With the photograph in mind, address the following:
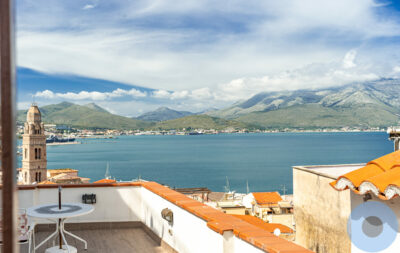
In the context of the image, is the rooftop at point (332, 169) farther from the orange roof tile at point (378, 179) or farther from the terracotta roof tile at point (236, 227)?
the terracotta roof tile at point (236, 227)

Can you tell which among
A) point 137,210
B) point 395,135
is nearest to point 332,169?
point 395,135

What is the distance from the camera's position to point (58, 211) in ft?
13.0

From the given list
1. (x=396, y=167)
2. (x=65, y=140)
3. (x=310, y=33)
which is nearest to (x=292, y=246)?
(x=396, y=167)

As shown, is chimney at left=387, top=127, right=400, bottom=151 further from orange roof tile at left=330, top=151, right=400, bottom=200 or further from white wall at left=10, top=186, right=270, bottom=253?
white wall at left=10, top=186, right=270, bottom=253

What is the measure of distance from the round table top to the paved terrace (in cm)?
55

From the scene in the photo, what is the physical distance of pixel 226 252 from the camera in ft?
8.88

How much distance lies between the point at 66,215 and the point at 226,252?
188 cm

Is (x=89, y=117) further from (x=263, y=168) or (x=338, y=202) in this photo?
(x=338, y=202)

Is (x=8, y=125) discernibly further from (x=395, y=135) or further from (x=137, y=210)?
(x=395, y=135)

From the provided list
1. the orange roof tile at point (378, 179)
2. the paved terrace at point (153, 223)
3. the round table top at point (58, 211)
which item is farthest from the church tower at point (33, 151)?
the orange roof tile at point (378, 179)

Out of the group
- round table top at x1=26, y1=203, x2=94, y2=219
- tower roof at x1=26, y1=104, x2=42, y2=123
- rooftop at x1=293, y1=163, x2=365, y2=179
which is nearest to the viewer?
round table top at x1=26, y1=203, x2=94, y2=219

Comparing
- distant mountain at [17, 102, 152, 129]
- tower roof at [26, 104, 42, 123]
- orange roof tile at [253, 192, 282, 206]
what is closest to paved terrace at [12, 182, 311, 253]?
orange roof tile at [253, 192, 282, 206]

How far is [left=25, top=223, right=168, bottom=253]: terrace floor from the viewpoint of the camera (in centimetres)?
429

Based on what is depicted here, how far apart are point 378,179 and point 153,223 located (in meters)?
2.63
